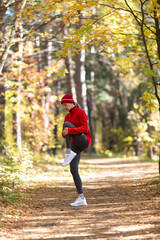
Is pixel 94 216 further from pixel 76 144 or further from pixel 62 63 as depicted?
pixel 62 63

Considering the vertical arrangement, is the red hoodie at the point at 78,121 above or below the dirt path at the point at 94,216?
above

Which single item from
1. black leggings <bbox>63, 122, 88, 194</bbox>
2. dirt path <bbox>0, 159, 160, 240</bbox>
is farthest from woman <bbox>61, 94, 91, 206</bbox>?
dirt path <bbox>0, 159, 160, 240</bbox>

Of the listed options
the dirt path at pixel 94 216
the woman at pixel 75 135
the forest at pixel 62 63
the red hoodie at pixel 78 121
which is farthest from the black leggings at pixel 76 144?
the forest at pixel 62 63

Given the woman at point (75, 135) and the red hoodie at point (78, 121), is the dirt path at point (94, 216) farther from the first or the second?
the red hoodie at point (78, 121)

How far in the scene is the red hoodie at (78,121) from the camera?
598cm

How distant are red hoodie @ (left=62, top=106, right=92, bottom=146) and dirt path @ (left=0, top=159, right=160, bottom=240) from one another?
1.35 m

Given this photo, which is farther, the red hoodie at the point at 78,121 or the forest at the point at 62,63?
the forest at the point at 62,63

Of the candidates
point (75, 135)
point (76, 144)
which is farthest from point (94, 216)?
point (75, 135)

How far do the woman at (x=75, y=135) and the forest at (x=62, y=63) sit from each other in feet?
4.91

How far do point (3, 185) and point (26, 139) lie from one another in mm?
9280

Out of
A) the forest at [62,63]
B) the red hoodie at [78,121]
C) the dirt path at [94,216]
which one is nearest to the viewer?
the dirt path at [94,216]

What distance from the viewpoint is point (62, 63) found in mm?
16844

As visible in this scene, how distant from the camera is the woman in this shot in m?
6.00

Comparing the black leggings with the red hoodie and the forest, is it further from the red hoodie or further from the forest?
the forest
